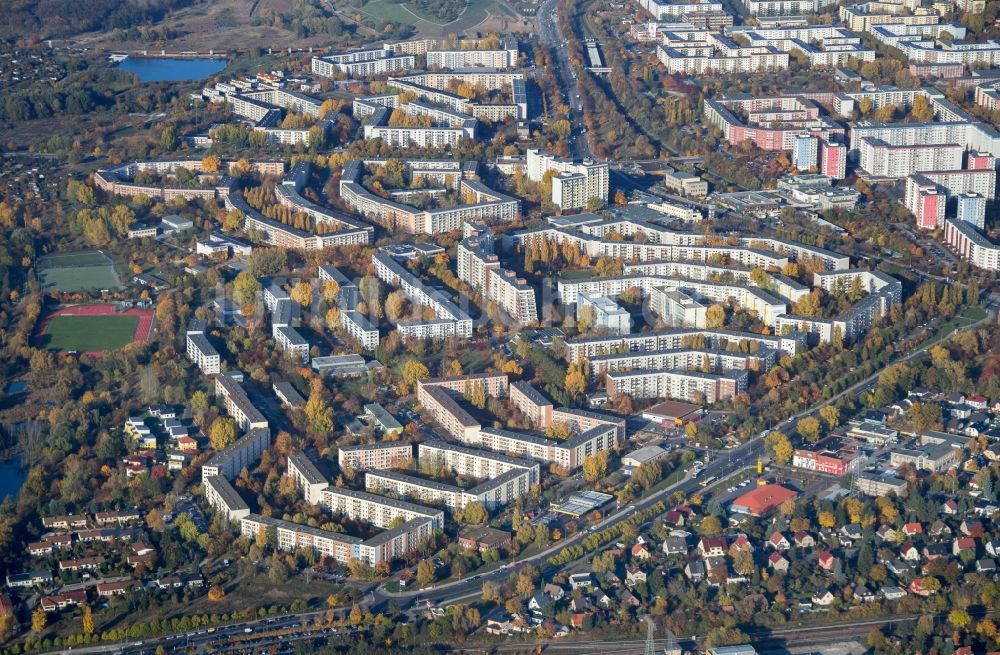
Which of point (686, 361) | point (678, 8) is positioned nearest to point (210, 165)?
point (686, 361)

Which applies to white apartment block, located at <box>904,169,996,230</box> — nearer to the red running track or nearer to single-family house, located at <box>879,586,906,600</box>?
single-family house, located at <box>879,586,906,600</box>

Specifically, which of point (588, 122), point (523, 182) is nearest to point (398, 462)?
point (523, 182)

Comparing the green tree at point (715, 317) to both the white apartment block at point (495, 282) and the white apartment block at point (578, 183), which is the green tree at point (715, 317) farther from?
the white apartment block at point (578, 183)

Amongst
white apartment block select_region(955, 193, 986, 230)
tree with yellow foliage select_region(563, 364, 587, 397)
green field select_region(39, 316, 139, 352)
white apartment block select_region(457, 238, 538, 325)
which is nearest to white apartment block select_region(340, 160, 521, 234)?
white apartment block select_region(457, 238, 538, 325)

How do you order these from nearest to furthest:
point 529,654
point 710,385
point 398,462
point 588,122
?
point 529,654
point 398,462
point 710,385
point 588,122

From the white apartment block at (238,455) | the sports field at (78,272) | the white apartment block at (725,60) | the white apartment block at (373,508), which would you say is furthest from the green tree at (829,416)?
the white apartment block at (725,60)

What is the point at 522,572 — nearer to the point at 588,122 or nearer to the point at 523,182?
the point at 523,182
